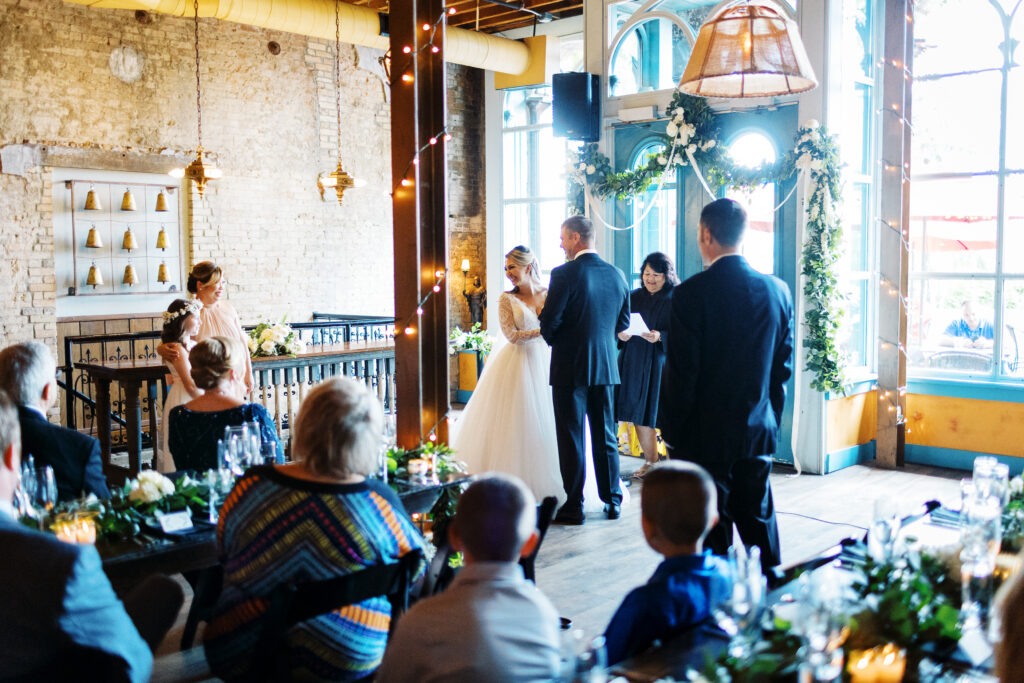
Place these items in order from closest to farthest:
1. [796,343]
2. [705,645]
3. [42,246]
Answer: [705,645], [796,343], [42,246]

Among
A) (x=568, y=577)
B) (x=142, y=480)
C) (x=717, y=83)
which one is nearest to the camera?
(x=142, y=480)

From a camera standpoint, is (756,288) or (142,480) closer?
(142,480)

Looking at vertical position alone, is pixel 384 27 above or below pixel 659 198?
above

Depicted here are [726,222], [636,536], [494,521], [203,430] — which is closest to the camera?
[494,521]

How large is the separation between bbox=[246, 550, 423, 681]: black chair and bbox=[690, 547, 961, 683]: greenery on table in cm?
87

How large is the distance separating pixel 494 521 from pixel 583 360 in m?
3.73

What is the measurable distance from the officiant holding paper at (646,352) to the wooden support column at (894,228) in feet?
6.42

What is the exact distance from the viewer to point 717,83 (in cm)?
357

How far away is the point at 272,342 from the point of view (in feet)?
24.7

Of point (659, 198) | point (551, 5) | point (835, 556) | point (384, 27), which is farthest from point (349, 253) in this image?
point (835, 556)

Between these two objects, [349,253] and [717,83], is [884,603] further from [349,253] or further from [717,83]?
[349,253]

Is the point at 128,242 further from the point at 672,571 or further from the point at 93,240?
the point at 672,571

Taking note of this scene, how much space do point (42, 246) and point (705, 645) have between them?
919 centimetres

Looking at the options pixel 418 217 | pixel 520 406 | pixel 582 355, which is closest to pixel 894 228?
pixel 582 355
